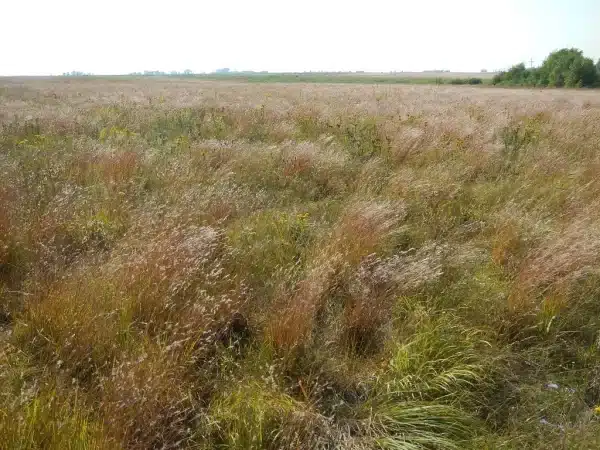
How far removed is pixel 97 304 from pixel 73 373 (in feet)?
1.46

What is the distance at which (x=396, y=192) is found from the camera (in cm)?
490

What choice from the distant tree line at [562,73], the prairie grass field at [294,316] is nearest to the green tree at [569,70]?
the distant tree line at [562,73]

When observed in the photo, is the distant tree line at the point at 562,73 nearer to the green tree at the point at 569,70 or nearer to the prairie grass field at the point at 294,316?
the green tree at the point at 569,70

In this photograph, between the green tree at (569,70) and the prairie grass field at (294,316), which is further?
the green tree at (569,70)

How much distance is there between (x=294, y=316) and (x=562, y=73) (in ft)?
200

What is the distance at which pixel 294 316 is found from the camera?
2518mm

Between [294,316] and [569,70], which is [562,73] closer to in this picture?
[569,70]

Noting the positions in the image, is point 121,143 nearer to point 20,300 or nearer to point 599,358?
point 20,300

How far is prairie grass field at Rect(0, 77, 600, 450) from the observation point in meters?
1.94

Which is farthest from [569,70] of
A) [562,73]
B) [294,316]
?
[294,316]

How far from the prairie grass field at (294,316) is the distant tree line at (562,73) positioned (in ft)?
177

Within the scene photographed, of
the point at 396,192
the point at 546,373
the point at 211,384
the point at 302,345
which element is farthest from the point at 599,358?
the point at 396,192

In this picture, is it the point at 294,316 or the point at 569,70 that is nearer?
the point at 294,316

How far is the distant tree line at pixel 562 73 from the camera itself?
49031 mm
